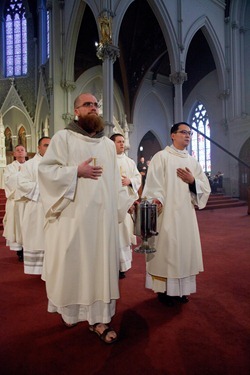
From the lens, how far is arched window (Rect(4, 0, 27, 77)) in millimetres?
18875

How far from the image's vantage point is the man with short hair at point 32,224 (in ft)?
11.6

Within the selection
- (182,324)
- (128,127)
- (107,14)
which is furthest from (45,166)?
(128,127)

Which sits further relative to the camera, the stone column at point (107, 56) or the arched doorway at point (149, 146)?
the arched doorway at point (149, 146)

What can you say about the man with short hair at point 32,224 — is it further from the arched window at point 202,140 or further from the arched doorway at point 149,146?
the arched doorway at point 149,146

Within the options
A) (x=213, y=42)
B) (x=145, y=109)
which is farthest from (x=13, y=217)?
(x=145, y=109)

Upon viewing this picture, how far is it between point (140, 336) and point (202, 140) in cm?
1914

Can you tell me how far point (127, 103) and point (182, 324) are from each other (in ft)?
55.1

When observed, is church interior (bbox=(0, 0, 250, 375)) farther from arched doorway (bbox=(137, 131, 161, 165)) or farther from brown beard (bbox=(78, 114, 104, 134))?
brown beard (bbox=(78, 114, 104, 134))

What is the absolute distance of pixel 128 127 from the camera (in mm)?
17656

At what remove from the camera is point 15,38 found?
19.1 m

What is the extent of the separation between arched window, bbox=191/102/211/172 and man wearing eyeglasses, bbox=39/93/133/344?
18222 mm

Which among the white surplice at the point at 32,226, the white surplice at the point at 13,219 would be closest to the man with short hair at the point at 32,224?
the white surplice at the point at 32,226

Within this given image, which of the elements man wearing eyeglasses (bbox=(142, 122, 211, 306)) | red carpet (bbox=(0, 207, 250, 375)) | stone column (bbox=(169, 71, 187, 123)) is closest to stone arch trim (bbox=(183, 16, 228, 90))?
stone column (bbox=(169, 71, 187, 123))

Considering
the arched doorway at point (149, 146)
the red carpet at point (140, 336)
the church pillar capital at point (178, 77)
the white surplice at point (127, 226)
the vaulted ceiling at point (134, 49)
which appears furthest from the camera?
the arched doorway at point (149, 146)
